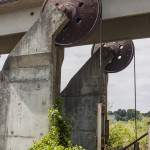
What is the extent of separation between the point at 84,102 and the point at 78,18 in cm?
581

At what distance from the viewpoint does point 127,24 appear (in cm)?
1853

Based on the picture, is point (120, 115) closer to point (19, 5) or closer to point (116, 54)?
point (116, 54)

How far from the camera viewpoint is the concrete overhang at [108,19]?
16.2m

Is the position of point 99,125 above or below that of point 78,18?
below

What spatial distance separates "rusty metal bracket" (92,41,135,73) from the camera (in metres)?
22.2

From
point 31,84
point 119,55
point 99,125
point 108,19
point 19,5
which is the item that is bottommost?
point 99,125

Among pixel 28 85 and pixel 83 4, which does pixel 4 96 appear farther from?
pixel 83 4

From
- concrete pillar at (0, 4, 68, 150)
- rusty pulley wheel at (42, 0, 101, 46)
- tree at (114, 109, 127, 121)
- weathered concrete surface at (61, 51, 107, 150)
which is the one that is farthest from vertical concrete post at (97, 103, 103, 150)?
tree at (114, 109, 127, 121)

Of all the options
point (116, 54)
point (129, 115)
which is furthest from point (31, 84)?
point (129, 115)

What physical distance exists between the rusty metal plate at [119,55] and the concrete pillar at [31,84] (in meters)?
7.29

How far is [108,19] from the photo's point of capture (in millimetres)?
16906

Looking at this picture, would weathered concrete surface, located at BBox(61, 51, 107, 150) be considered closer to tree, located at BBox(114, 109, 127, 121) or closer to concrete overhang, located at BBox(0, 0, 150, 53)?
concrete overhang, located at BBox(0, 0, 150, 53)

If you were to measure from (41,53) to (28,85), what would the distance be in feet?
3.94

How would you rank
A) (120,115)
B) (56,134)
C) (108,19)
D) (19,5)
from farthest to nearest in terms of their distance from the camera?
1. (120,115)
2. (19,5)
3. (108,19)
4. (56,134)
